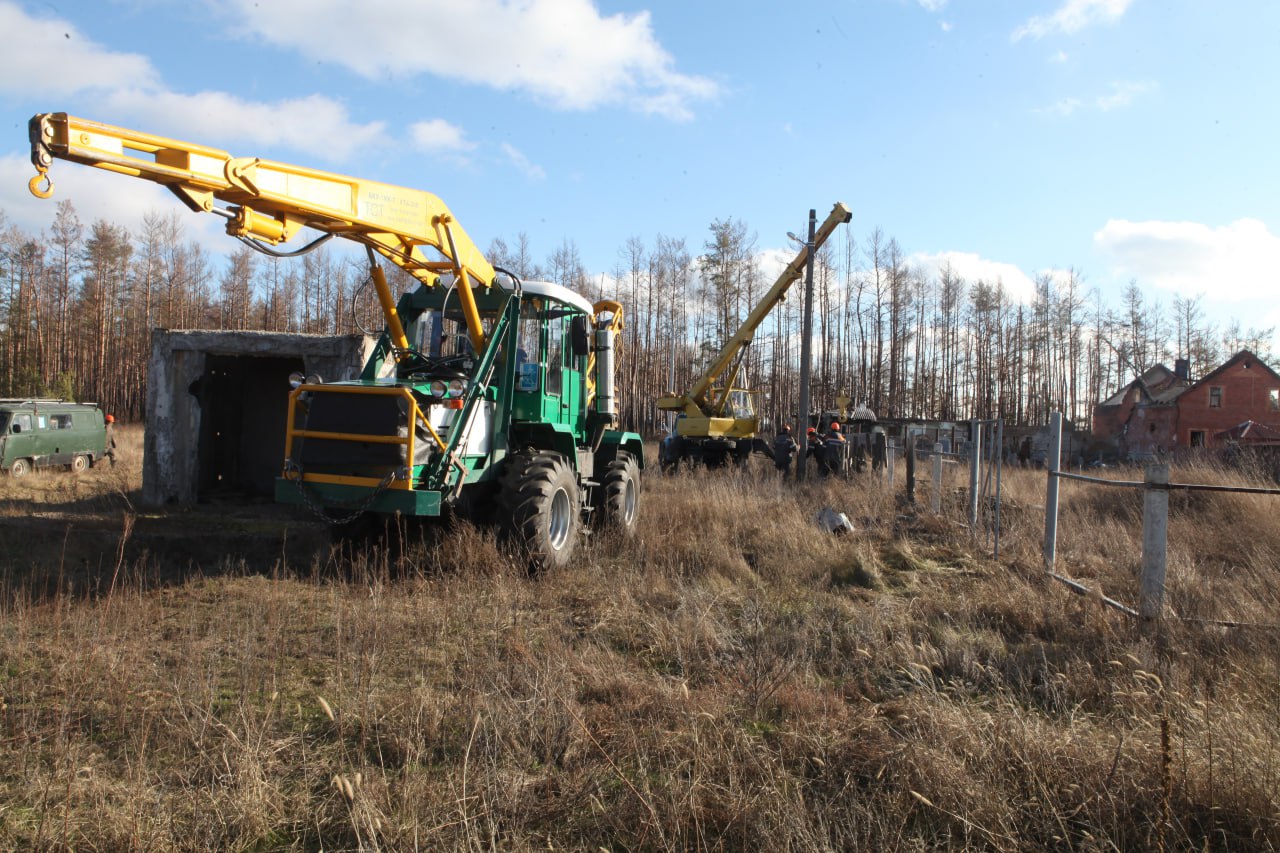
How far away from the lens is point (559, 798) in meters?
3.02

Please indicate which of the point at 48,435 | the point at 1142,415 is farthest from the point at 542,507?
the point at 1142,415

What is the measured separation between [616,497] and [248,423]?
696cm

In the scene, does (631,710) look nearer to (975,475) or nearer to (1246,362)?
A: (975,475)

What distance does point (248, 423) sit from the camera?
12469 mm

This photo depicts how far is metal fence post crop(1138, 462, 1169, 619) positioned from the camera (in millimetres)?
5070

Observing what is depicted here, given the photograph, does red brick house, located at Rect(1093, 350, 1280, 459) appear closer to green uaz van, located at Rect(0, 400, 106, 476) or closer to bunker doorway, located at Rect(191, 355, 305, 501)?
bunker doorway, located at Rect(191, 355, 305, 501)

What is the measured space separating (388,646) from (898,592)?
14.4ft

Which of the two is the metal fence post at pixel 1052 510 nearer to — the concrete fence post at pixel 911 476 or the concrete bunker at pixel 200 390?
the concrete fence post at pixel 911 476

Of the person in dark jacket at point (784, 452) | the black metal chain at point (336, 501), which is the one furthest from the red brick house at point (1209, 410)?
the black metal chain at point (336, 501)

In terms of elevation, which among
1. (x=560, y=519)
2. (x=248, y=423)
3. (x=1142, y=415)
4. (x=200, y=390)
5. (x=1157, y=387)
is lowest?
(x=560, y=519)

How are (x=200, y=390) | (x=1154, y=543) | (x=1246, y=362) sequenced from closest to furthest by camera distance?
1. (x=1154, y=543)
2. (x=200, y=390)
3. (x=1246, y=362)

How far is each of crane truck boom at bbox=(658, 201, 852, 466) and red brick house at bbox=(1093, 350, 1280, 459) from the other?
24.4 meters

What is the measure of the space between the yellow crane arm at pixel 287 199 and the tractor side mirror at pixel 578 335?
39.1 inches

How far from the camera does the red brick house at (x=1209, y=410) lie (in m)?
37.4
